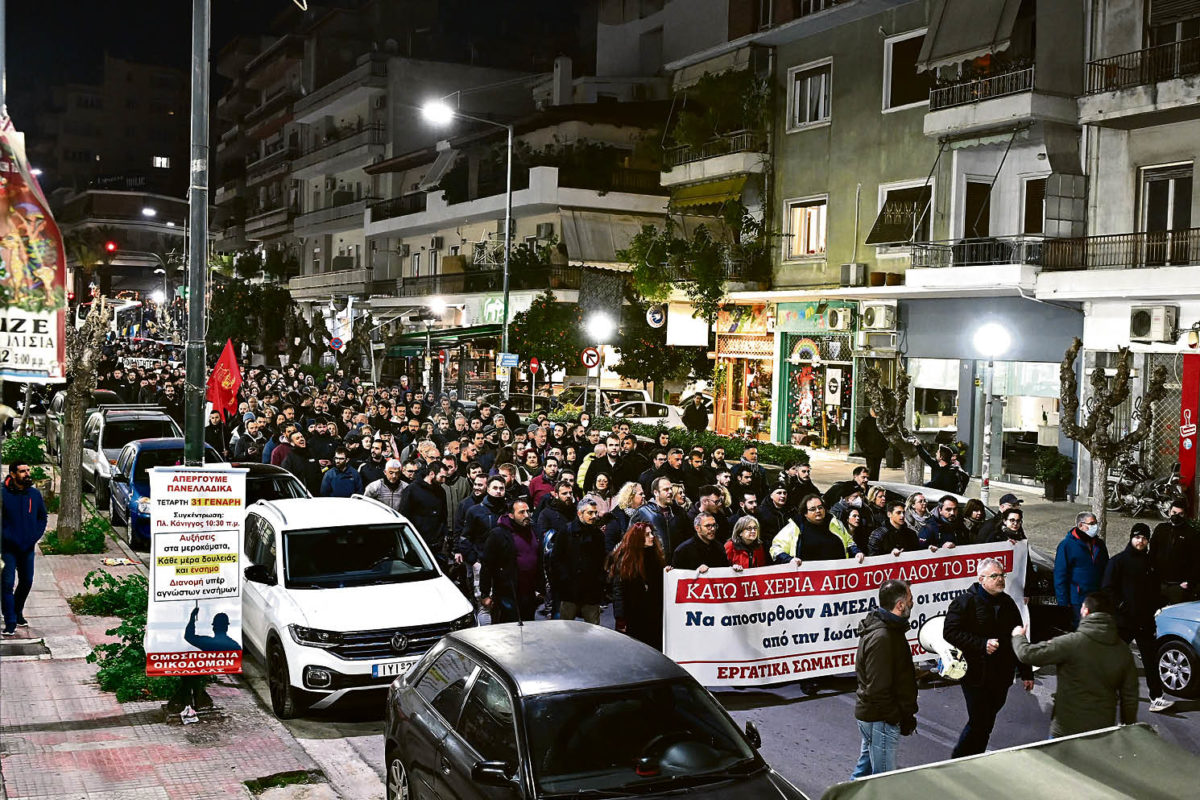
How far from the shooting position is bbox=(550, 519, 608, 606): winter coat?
10703 mm

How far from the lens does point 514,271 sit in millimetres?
43812

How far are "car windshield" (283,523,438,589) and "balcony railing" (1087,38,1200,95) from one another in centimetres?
1767

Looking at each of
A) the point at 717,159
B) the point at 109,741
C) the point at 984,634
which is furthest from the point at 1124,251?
the point at 109,741

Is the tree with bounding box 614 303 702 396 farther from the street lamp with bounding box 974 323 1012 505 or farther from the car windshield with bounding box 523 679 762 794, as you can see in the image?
the car windshield with bounding box 523 679 762 794

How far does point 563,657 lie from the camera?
21.5 ft

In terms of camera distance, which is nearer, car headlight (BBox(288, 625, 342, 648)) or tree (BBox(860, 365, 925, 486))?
car headlight (BBox(288, 625, 342, 648))

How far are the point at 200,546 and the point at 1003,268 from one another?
19560 millimetres

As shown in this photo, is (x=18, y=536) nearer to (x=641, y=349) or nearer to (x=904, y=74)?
(x=904, y=74)

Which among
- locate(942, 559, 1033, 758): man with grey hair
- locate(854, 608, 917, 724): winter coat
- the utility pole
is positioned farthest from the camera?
the utility pole

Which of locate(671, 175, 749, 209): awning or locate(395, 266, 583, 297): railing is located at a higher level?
locate(671, 175, 749, 209): awning

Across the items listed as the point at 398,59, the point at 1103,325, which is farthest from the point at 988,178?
the point at 398,59

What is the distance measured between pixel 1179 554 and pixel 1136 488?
10589 millimetres

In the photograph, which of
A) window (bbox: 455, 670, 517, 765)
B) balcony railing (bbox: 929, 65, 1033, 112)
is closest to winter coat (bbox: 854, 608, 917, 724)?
window (bbox: 455, 670, 517, 765)

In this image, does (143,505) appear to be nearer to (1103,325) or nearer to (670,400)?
(1103,325)
